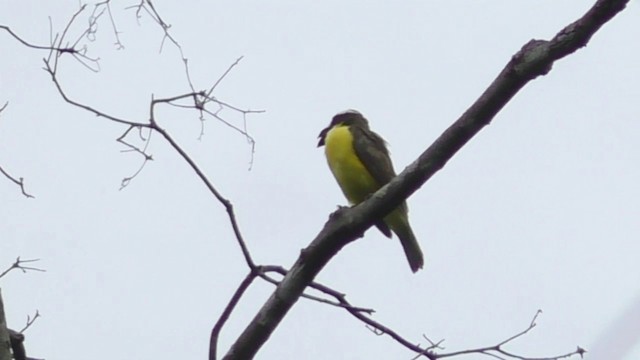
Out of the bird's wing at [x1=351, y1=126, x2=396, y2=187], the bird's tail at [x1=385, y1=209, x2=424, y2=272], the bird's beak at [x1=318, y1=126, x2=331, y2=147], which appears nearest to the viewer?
the bird's tail at [x1=385, y1=209, x2=424, y2=272]

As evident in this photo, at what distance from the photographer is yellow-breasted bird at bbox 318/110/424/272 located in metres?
6.15

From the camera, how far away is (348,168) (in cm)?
648

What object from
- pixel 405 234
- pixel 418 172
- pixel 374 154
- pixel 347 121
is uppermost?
pixel 347 121

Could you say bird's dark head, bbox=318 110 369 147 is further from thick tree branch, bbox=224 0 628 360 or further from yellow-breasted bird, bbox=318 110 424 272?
thick tree branch, bbox=224 0 628 360

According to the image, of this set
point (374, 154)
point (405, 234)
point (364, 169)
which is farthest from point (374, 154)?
point (405, 234)

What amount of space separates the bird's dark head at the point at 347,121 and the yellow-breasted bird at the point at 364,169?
0.12 meters

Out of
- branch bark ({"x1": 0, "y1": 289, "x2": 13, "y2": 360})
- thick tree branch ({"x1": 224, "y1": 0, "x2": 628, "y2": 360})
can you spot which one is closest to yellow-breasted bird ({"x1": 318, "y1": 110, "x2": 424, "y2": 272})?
thick tree branch ({"x1": 224, "y1": 0, "x2": 628, "y2": 360})

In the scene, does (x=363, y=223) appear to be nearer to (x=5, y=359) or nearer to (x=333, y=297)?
(x=333, y=297)

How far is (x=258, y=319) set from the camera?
9.78 feet

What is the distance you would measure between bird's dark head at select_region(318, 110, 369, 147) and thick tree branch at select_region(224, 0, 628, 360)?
4.04m

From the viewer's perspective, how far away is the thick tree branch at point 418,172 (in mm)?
Answer: 2539

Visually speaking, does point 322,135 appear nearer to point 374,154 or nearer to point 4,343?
point 374,154

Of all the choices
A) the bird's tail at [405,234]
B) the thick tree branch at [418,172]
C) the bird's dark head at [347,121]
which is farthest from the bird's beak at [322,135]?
the thick tree branch at [418,172]

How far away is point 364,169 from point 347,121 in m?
0.84
